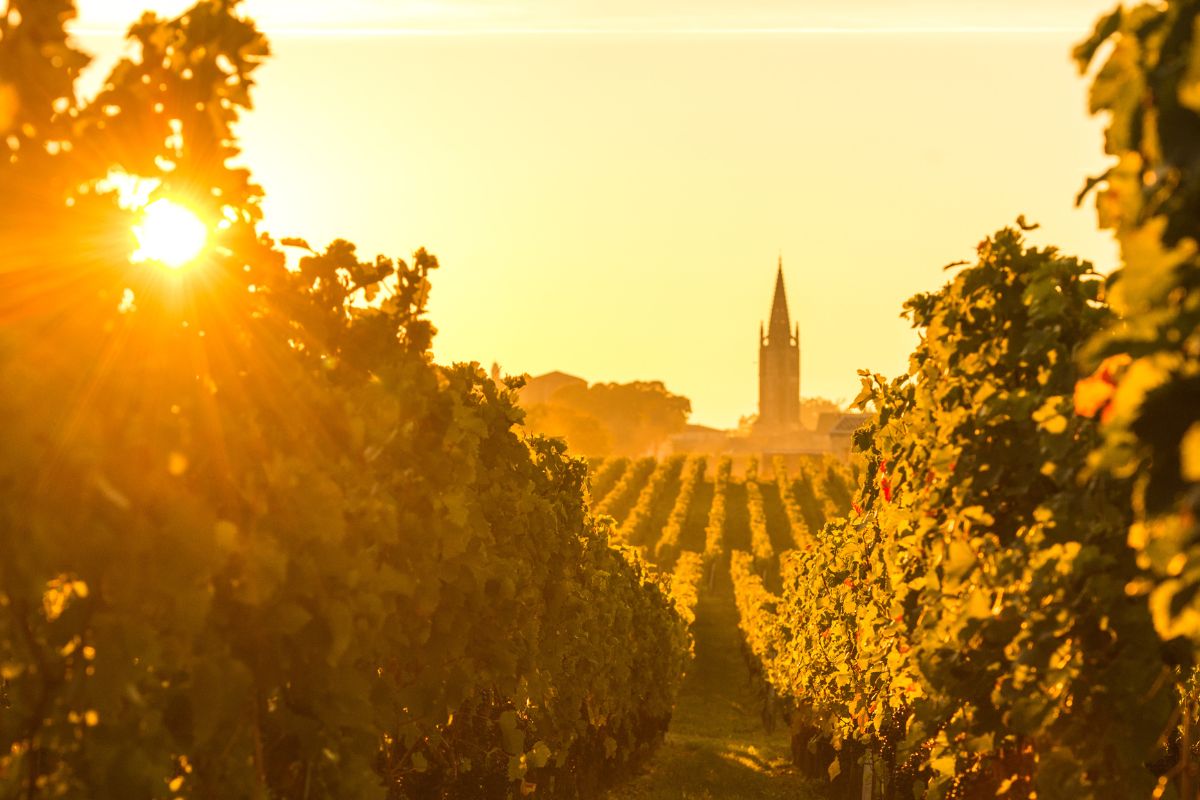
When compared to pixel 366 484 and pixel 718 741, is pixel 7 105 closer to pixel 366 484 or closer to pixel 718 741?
pixel 366 484

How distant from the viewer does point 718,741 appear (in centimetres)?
3050

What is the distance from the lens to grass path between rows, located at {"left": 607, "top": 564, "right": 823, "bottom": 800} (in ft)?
67.1

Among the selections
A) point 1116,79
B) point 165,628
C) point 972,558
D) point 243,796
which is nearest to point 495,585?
point 972,558

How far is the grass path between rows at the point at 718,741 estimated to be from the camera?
20438mm

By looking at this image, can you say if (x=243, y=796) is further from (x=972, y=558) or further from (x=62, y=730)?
(x=972, y=558)

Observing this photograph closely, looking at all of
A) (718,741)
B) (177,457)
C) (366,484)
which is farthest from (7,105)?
(718,741)

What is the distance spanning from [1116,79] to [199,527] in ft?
10.4

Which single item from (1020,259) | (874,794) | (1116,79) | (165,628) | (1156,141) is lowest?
(874,794)

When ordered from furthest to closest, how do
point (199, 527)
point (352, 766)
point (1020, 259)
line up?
1. point (1020, 259)
2. point (352, 766)
3. point (199, 527)

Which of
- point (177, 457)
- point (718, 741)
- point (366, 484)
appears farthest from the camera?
point (718, 741)

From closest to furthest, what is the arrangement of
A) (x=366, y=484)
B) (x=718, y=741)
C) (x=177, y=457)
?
(x=177, y=457)
(x=366, y=484)
(x=718, y=741)

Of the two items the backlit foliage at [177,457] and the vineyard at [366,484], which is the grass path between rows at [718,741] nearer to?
the vineyard at [366,484]

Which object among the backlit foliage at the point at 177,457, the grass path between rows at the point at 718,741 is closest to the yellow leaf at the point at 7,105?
the backlit foliage at the point at 177,457

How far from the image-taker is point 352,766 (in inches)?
239
